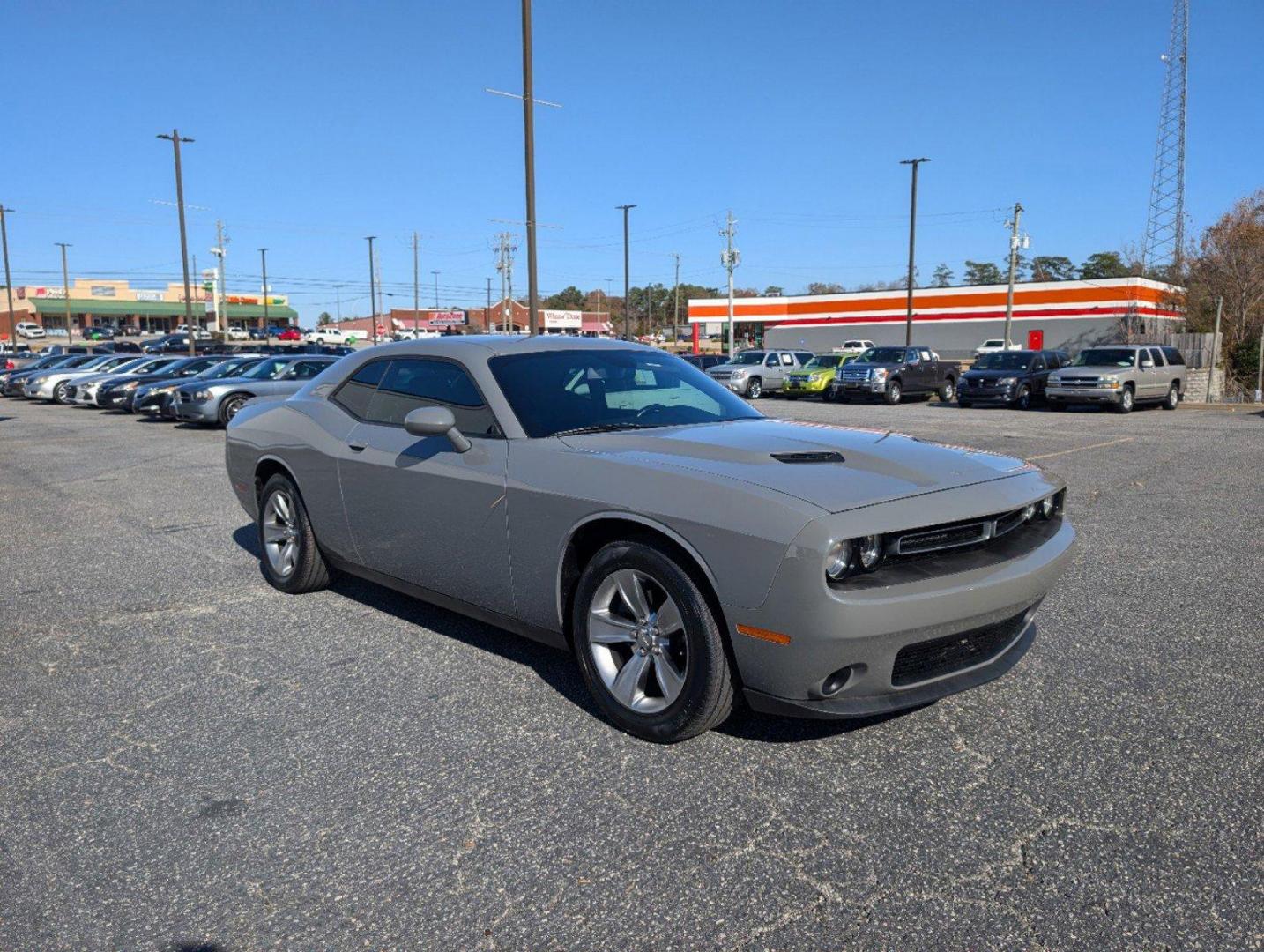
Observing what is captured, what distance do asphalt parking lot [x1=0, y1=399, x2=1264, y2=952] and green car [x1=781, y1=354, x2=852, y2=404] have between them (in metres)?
24.1

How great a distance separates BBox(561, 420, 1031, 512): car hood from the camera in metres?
3.27

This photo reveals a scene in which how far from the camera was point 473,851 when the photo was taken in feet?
9.20

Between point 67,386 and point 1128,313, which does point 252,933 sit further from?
point 1128,313

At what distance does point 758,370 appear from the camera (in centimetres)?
3100

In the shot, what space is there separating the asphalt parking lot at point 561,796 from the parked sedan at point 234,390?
12.7m

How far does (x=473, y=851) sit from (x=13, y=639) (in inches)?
134

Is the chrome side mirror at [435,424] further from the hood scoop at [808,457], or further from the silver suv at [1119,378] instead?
the silver suv at [1119,378]

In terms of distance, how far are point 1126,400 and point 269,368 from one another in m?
19.9

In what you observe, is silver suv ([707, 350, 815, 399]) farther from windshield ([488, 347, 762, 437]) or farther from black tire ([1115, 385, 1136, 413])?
windshield ([488, 347, 762, 437])

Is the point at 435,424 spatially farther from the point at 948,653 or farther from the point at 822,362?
the point at 822,362

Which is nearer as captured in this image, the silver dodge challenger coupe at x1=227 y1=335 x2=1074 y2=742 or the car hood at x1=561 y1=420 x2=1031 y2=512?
the silver dodge challenger coupe at x1=227 y1=335 x2=1074 y2=742

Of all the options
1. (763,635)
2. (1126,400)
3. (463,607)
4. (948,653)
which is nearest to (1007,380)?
(1126,400)

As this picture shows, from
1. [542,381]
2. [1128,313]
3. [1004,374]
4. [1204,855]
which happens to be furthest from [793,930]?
[1128,313]

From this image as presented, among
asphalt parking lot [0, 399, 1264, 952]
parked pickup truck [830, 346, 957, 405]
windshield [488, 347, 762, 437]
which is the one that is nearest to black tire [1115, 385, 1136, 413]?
parked pickup truck [830, 346, 957, 405]
